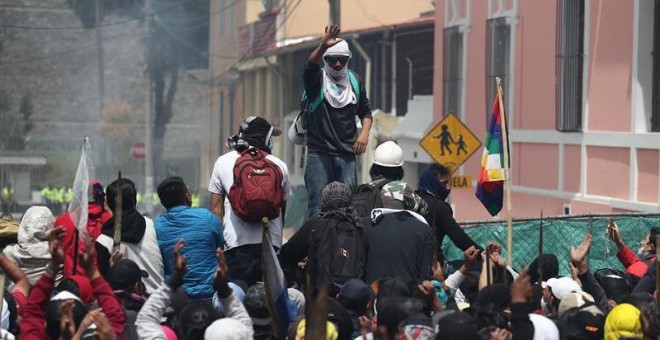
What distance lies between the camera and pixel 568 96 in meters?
24.4

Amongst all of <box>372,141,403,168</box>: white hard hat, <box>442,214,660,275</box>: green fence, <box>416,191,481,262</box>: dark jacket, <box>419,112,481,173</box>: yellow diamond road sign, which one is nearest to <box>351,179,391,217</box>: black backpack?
<box>372,141,403,168</box>: white hard hat

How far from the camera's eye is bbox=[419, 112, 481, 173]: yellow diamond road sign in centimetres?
2194

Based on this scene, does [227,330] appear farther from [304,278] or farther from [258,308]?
[304,278]

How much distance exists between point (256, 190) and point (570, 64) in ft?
46.1

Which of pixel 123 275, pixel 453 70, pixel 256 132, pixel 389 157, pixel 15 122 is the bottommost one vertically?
pixel 123 275

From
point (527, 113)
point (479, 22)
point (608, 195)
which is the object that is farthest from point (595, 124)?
point (479, 22)

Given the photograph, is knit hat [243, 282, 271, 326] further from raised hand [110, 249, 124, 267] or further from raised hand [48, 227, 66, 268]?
raised hand [48, 227, 66, 268]

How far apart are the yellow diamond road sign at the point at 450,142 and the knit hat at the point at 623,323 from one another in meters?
12.9

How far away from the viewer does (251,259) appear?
11.2 metres

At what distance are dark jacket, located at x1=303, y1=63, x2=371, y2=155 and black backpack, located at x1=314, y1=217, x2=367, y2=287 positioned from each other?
1.83m

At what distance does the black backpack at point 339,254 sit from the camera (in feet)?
34.4

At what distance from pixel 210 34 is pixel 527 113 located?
127 feet

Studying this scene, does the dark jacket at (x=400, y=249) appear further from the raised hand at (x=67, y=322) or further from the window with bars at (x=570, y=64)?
the window with bars at (x=570, y=64)

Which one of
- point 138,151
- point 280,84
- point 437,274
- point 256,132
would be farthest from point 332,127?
point 138,151
